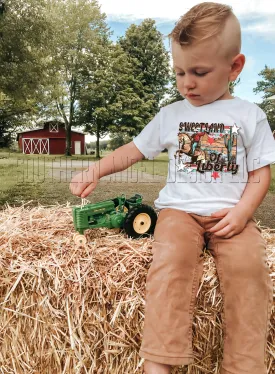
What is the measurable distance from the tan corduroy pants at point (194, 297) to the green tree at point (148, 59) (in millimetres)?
2627

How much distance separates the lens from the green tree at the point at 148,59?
12.2 feet

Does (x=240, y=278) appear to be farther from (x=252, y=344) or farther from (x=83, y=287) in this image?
(x=83, y=287)

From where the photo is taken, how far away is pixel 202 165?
1303 millimetres

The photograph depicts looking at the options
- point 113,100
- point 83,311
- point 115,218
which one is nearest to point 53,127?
point 113,100

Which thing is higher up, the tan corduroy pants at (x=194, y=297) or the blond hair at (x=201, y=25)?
the blond hair at (x=201, y=25)

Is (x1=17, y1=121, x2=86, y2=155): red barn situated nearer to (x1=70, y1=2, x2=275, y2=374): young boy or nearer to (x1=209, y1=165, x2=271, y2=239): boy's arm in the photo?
(x1=70, y1=2, x2=275, y2=374): young boy

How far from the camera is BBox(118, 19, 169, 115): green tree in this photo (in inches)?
147

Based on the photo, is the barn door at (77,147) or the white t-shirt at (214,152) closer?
the white t-shirt at (214,152)

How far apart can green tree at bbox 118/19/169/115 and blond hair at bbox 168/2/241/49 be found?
235cm

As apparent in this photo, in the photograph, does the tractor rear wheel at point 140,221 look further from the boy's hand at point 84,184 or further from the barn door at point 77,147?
the barn door at point 77,147

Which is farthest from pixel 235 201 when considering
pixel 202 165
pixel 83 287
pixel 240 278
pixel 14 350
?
pixel 14 350

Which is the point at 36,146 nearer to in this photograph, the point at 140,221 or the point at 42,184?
the point at 42,184

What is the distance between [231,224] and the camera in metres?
1.17

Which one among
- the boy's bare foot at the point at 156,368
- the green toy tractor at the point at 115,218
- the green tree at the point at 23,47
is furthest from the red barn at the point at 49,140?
the boy's bare foot at the point at 156,368
